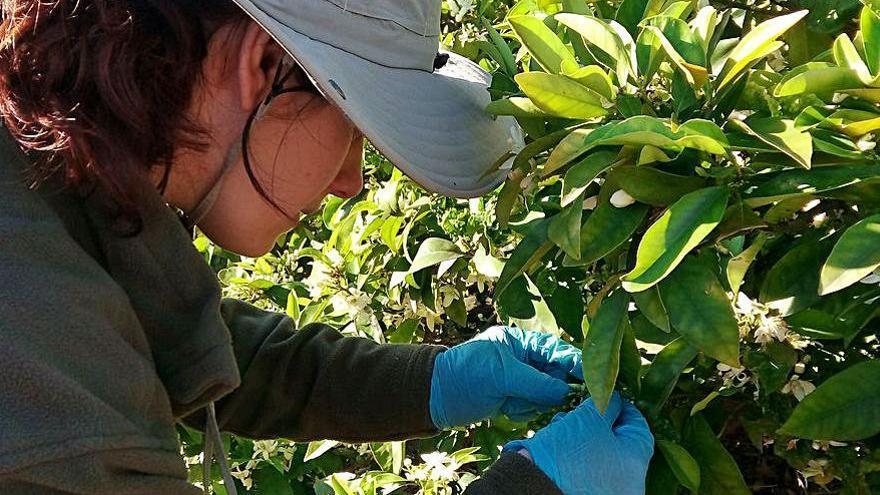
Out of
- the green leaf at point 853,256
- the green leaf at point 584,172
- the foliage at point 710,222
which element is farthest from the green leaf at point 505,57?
the green leaf at point 853,256

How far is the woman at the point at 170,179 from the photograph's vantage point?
38.6 inches

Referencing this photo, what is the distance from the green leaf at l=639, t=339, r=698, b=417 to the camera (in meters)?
1.18

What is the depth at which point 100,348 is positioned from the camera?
1.01m

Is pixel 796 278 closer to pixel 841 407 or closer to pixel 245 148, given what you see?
pixel 841 407

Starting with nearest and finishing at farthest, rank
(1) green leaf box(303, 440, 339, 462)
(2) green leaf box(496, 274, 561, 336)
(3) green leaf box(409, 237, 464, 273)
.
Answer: (2) green leaf box(496, 274, 561, 336) < (3) green leaf box(409, 237, 464, 273) < (1) green leaf box(303, 440, 339, 462)

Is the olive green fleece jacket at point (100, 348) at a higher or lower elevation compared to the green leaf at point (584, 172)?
lower

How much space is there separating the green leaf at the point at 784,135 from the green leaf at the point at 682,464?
373 millimetres

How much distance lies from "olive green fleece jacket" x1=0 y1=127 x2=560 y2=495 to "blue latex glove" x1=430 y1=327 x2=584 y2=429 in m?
0.24

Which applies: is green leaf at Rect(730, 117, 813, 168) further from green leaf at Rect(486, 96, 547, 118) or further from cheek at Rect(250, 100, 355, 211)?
cheek at Rect(250, 100, 355, 211)

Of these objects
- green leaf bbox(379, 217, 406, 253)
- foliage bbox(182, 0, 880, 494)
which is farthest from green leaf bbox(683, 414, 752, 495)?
green leaf bbox(379, 217, 406, 253)

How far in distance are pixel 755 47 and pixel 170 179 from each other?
674 mm

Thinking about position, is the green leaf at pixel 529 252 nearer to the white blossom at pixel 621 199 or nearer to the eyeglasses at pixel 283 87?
the white blossom at pixel 621 199

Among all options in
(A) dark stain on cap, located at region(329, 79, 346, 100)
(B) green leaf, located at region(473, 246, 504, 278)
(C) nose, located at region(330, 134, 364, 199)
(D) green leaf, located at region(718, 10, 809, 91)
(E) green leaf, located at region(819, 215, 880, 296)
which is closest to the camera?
(E) green leaf, located at region(819, 215, 880, 296)

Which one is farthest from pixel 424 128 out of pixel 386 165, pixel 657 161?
pixel 386 165
